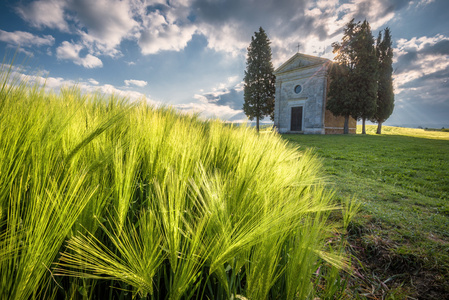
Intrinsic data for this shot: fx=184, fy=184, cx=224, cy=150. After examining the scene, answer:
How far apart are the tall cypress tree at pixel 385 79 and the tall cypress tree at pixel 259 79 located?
10.4 meters

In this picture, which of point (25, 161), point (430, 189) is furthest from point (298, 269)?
point (430, 189)

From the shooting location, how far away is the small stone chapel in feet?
55.9

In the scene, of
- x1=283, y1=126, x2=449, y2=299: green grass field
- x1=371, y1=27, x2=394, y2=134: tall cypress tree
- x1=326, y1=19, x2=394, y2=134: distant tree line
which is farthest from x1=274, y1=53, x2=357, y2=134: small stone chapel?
x1=283, y1=126, x2=449, y2=299: green grass field

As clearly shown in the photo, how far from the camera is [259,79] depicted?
20.2 metres

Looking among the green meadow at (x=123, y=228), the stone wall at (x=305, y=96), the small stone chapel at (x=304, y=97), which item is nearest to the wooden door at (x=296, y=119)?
the small stone chapel at (x=304, y=97)

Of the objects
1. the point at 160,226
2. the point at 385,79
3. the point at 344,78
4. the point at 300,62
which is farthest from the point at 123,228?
the point at 385,79

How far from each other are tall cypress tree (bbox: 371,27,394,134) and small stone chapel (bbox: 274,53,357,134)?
3.36 metres

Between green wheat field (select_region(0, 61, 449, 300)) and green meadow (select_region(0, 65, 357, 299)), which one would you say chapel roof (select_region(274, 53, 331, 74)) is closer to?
green wheat field (select_region(0, 61, 449, 300))

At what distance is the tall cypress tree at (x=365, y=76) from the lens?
1521 centimetres

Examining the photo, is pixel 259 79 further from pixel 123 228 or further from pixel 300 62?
pixel 123 228

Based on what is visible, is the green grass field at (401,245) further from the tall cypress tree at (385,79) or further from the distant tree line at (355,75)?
the tall cypress tree at (385,79)

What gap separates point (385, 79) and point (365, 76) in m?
5.49

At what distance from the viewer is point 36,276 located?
38cm

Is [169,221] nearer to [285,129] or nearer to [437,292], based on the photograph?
[437,292]
